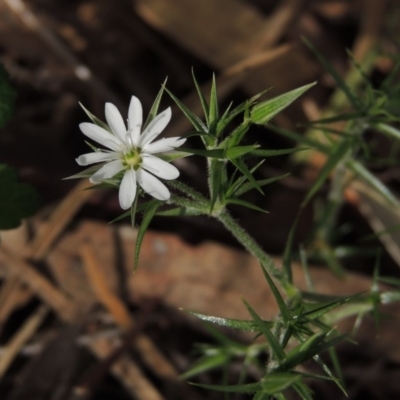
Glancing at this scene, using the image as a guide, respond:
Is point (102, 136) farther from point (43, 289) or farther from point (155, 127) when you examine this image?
point (43, 289)

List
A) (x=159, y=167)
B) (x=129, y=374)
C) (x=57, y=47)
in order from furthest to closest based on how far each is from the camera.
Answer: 1. (x=57, y=47)
2. (x=129, y=374)
3. (x=159, y=167)

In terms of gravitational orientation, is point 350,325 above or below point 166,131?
below

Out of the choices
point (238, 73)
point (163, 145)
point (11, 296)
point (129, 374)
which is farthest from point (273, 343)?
point (238, 73)

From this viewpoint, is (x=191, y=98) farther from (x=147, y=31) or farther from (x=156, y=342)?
(x=156, y=342)

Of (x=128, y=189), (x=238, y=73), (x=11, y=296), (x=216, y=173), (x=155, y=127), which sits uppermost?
(x=238, y=73)

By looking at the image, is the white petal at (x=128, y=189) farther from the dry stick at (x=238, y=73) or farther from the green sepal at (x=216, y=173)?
the dry stick at (x=238, y=73)

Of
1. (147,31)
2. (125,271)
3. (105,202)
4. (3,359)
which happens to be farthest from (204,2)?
(3,359)

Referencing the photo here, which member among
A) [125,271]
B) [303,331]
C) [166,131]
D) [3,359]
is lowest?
[303,331]
